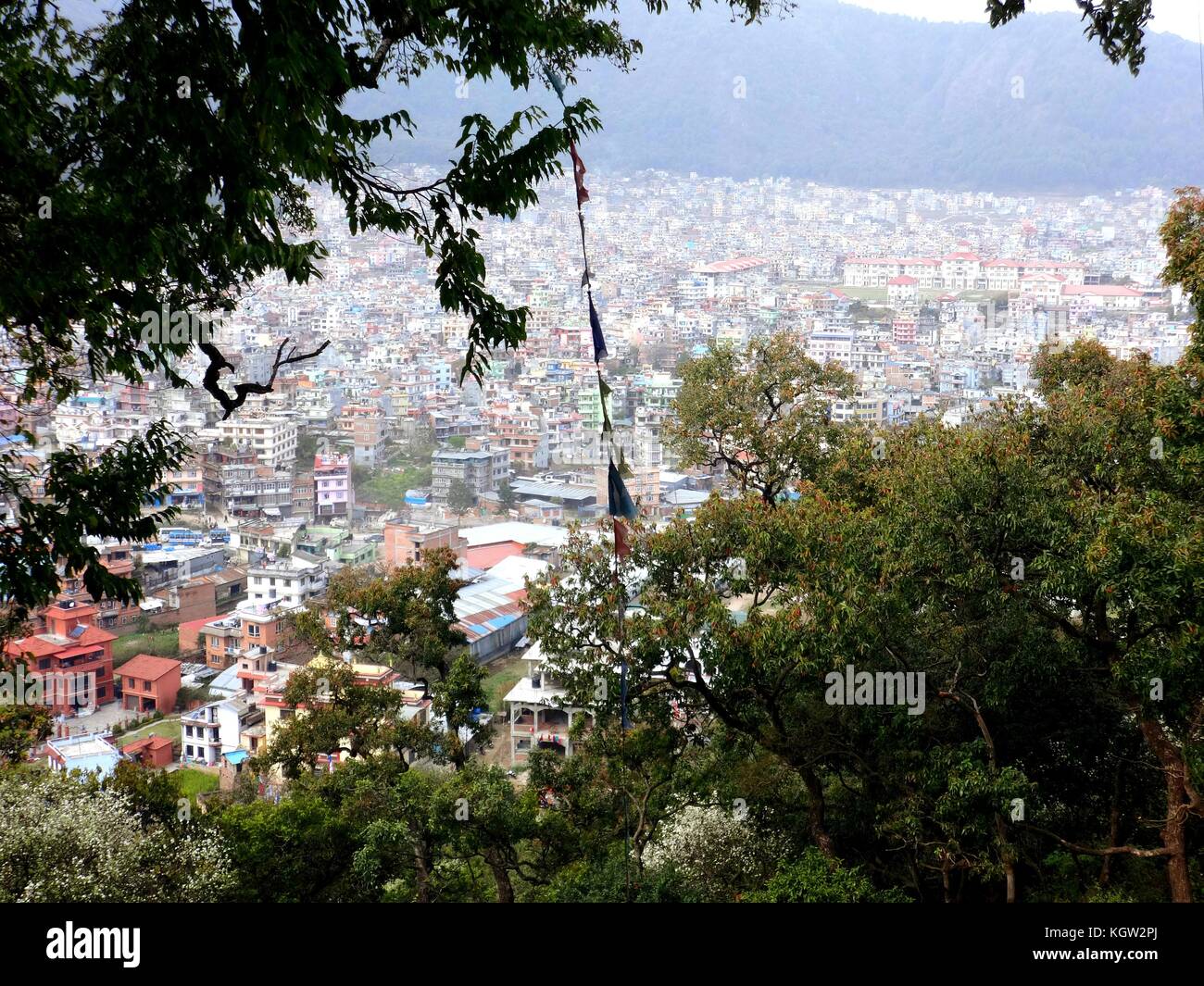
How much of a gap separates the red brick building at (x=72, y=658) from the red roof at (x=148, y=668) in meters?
0.48

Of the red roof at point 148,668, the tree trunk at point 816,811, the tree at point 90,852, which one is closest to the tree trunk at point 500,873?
the tree at point 90,852

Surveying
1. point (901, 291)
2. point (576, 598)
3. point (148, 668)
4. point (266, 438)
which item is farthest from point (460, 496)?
point (901, 291)

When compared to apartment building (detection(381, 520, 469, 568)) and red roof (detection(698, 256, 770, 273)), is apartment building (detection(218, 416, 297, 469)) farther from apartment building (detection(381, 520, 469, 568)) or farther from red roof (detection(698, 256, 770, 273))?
red roof (detection(698, 256, 770, 273))

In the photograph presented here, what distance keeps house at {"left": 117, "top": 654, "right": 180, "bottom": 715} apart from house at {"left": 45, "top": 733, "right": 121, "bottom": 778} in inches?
109

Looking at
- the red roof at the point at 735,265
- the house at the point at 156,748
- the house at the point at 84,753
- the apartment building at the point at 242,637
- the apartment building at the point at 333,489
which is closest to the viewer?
the house at the point at 84,753

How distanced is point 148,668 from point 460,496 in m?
9.88

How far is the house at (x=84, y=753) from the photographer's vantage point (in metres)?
10.8

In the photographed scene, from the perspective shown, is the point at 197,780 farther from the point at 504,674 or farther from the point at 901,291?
the point at 901,291

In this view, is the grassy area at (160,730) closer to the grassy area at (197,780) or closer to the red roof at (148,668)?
the red roof at (148,668)

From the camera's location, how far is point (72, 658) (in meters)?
13.9

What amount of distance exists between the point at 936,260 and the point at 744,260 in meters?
Answer: 8.42

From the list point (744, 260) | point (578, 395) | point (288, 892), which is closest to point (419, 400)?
point (578, 395)

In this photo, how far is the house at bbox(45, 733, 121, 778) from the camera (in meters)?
10.8

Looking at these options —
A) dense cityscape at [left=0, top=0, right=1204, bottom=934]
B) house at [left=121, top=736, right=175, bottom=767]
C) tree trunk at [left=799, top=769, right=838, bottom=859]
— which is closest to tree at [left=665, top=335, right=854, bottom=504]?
dense cityscape at [left=0, top=0, right=1204, bottom=934]
